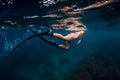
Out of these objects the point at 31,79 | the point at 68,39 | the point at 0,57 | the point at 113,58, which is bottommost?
the point at 0,57

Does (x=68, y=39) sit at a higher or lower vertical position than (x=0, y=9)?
lower

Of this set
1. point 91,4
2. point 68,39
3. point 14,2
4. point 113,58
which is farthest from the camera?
point 113,58

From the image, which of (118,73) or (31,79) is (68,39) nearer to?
(118,73)

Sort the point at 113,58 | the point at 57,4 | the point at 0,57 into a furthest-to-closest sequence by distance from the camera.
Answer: the point at 0,57, the point at 113,58, the point at 57,4

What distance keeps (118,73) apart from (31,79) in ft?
60.7

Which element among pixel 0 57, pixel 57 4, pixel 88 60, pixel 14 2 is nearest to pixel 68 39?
pixel 57 4

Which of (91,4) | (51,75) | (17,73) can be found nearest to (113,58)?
(51,75)

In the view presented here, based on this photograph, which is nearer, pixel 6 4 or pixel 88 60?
pixel 6 4

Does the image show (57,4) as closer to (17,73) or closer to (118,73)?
(118,73)

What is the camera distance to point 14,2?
12.3 metres

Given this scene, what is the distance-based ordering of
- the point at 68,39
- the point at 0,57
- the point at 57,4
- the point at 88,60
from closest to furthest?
the point at 68,39 → the point at 57,4 → the point at 88,60 → the point at 0,57

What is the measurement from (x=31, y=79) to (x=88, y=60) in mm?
13294

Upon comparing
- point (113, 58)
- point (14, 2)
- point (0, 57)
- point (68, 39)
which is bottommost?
point (0, 57)

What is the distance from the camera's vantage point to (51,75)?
34281 millimetres
